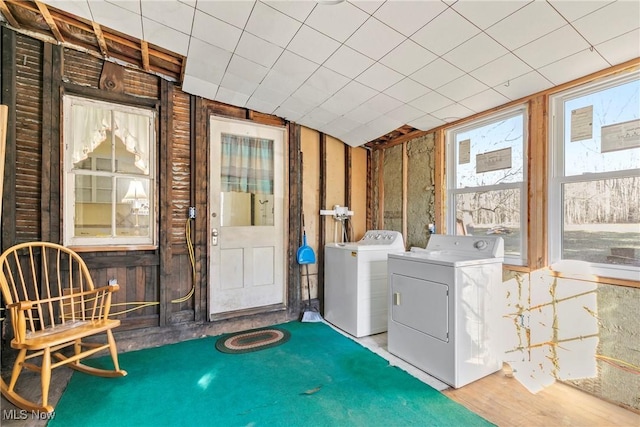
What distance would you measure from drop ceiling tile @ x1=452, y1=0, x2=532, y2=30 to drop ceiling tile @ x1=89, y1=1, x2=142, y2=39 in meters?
2.07

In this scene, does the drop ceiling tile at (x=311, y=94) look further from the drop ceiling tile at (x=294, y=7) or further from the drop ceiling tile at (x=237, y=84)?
the drop ceiling tile at (x=294, y=7)

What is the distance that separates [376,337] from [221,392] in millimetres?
1548

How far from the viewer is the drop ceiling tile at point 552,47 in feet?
5.53

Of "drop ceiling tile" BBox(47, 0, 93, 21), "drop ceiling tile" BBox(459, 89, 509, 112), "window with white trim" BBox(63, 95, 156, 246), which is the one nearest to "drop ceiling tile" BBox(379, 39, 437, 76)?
"drop ceiling tile" BBox(459, 89, 509, 112)

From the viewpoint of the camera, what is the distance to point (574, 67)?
1927 mm

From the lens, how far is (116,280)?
261 cm

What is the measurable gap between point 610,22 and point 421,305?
2.03m

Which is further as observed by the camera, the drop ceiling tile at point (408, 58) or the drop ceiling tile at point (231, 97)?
the drop ceiling tile at point (231, 97)

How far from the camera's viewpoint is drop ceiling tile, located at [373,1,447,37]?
1.62 meters

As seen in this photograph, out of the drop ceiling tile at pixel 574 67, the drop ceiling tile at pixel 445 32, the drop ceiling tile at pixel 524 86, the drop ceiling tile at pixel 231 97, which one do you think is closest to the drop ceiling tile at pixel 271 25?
the drop ceiling tile at pixel 445 32

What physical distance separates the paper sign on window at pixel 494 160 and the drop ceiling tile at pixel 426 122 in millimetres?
515

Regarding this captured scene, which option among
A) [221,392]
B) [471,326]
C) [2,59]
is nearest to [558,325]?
[471,326]

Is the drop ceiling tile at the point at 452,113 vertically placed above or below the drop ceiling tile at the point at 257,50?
below

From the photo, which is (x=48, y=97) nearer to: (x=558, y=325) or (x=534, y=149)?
(x=534, y=149)
